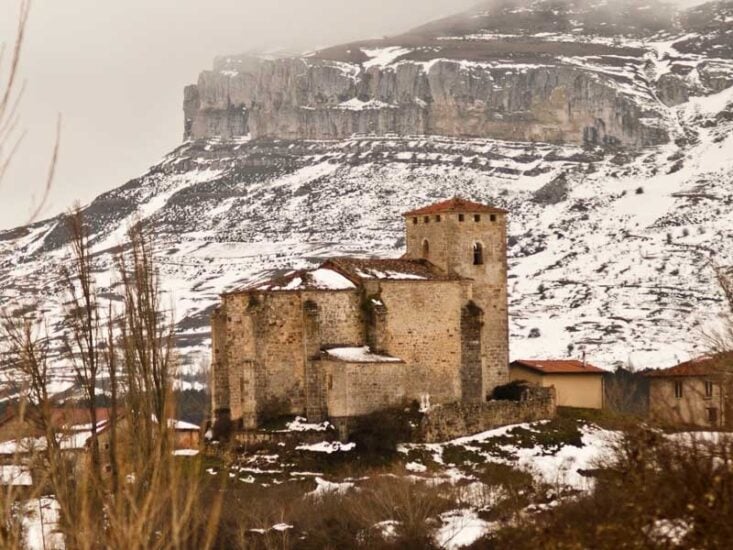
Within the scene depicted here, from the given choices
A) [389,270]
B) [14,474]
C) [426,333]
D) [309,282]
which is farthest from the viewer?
[389,270]

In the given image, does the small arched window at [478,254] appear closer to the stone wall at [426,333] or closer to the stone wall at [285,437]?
the stone wall at [426,333]

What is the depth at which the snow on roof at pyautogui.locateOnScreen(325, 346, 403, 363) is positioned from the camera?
192 ft

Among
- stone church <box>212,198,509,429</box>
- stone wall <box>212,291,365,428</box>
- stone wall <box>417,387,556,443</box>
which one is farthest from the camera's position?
Result: stone wall <box>417,387,556,443</box>

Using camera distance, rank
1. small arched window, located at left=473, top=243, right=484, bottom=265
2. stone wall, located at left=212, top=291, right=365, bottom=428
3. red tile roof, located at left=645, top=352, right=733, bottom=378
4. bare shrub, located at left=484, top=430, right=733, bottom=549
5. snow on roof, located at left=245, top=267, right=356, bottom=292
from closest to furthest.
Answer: bare shrub, located at left=484, top=430, right=733, bottom=549 → red tile roof, located at left=645, top=352, right=733, bottom=378 → stone wall, located at left=212, top=291, right=365, bottom=428 → snow on roof, located at left=245, top=267, right=356, bottom=292 → small arched window, located at left=473, top=243, right=484, bottom=265

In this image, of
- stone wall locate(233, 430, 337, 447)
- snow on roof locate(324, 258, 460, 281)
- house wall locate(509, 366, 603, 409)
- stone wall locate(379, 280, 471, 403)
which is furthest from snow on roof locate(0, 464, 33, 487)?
house wall locate(509, 366, 603, 409)

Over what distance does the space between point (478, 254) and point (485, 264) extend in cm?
46

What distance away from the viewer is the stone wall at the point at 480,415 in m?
59.7

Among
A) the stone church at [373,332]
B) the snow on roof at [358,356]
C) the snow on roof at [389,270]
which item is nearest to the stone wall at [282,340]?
the stone church at [373,332]

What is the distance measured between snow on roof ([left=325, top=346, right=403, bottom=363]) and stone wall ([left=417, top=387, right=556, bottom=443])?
2455 mm

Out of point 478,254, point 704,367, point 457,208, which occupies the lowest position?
point 704,367

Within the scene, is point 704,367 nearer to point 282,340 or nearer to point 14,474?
point 282,340

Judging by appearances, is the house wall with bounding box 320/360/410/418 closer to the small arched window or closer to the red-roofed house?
the small arched window

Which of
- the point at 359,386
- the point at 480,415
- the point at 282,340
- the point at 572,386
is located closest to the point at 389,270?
the point at 282,340

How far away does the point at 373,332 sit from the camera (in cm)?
6091
